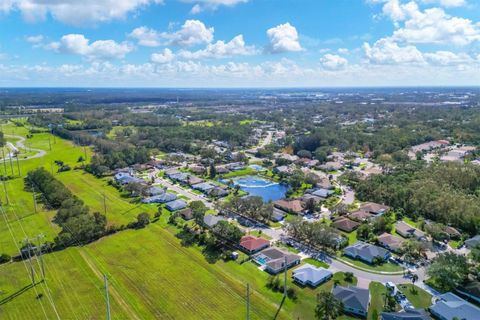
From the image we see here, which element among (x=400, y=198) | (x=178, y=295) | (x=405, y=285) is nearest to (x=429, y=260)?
(x=405, y=285)

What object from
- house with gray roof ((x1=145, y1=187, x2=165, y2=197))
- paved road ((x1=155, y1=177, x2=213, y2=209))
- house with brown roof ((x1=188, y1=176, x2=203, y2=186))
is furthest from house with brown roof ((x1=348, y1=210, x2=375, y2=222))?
house with gray roof ((x1=145, y1=187, x2=165, y2=197))

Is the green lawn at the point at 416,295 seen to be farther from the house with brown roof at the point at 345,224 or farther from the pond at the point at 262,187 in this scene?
the pond at the point at 262,187

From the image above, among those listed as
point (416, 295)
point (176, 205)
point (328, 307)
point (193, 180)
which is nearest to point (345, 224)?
point (416, 295)

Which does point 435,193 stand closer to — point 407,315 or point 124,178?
point 407,315

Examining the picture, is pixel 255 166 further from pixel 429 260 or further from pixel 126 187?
pixel 429 260

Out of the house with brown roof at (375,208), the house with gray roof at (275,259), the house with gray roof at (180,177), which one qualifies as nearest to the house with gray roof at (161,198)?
the house with gray roof at (180,177)

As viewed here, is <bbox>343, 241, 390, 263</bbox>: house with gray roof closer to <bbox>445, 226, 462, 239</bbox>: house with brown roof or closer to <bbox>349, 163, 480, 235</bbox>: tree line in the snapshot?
<bbox>445, 226, 462, 239</bbox>: house with brown roof
